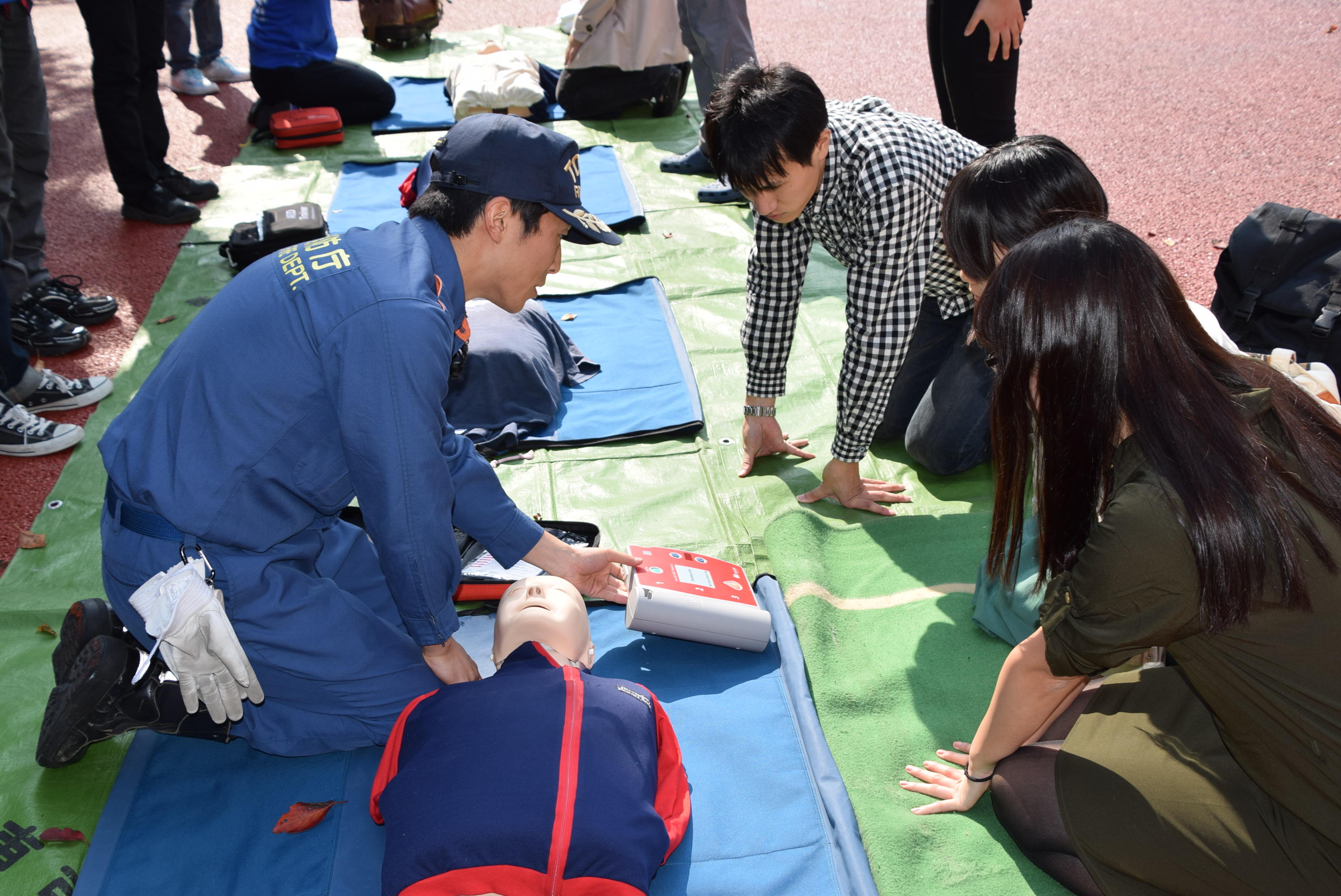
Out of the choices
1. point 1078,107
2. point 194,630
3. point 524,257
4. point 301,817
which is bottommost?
point 301,817

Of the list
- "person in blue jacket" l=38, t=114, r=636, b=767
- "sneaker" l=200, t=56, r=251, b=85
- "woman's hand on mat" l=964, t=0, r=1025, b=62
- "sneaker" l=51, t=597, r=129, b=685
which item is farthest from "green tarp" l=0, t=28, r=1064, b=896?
Result: "sneaker" l=200, t=56, r=251, b=85

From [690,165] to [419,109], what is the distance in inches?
76.7

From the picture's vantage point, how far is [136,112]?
429 centimetres

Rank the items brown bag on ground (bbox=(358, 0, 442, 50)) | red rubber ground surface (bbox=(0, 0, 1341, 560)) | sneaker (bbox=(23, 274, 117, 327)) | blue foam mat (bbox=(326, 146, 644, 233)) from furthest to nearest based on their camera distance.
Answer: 1. brown bag on ground (bbox=(358, 0, 442, 50))
2. blue foam mat (bbox=(326, 146, 644, 233))
3. red rubber ground surface (bbox=(0, 0, 1341, 560))
4. sneaker (bbox=(23, 274, 117, 327))

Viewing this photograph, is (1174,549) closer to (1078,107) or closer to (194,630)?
(194,630)

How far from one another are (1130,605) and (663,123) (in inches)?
196

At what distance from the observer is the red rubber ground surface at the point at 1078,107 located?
168 inches

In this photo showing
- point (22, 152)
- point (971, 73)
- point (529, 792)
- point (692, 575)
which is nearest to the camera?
point (529, 792)

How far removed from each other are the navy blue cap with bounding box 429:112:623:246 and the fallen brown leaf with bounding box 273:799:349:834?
4.32ft

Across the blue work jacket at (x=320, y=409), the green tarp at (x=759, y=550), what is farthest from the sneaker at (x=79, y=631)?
the blue work jacket at (x=320, y=409)

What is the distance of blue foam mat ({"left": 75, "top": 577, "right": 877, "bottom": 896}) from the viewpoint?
1811mm

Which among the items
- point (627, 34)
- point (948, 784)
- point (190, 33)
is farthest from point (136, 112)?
point (948, 784)

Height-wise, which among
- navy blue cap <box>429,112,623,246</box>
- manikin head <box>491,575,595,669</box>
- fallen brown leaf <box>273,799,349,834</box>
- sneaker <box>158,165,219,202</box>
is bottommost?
sneaker <box>158,165,219,202</box>

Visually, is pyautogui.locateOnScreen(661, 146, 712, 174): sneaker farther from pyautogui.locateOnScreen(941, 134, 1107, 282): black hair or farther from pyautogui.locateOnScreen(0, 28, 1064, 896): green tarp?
pyautogui.locateOnScreen(941, 134, 1107, 282): black hair
